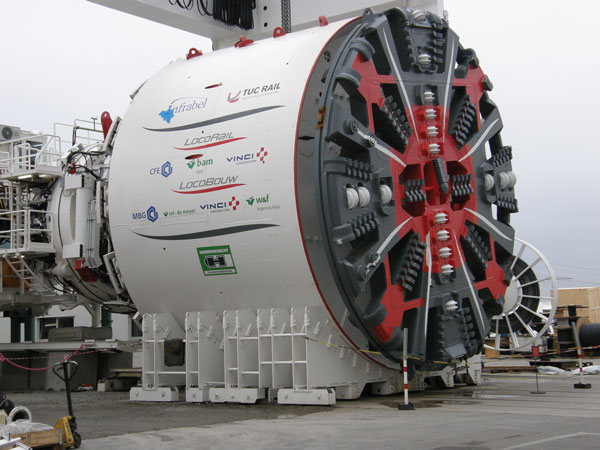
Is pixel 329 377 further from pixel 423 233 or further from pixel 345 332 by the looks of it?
pixel 423 233

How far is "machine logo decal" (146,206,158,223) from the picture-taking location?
1280 cm

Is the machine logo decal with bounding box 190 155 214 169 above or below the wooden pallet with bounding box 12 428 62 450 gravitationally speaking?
above

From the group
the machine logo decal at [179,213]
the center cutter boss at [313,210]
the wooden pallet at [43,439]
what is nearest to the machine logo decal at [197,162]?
the center cutter boss at [313,210]

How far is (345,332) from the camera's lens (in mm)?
11555

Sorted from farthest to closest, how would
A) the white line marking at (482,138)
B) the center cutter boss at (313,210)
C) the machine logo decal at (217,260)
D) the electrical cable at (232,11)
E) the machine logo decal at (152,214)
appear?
the electrical cable at (232,11)
the white line marking at (482,138)
the machine logo decal at (152,214)
the machine logo decal at (217,260)
the center cutter boss at (313,210)

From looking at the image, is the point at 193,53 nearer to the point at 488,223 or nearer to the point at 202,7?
the point at 202,7

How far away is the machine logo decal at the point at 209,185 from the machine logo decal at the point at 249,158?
0.24 meters

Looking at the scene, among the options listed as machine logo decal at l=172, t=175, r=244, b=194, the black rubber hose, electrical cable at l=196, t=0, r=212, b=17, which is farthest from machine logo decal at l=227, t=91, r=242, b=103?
the black rubber hose

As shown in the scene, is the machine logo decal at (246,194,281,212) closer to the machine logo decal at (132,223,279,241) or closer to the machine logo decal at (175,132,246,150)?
the machine logo decal at (132,223,279,241)

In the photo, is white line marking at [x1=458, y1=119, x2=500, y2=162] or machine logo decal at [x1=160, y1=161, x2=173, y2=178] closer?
machine logo decal at [x1=160, y1=161, x2=173, y2=178]

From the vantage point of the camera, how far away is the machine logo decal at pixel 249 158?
37.7 ft

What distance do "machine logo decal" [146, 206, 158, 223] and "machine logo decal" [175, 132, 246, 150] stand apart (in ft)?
3.45

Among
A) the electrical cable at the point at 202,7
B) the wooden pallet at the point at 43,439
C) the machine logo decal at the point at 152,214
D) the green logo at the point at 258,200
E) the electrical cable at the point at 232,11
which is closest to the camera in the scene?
the wooden pallet at the point at 43,439

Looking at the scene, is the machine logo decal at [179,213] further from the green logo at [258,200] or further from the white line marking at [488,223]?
the white line marking at [488,223]
